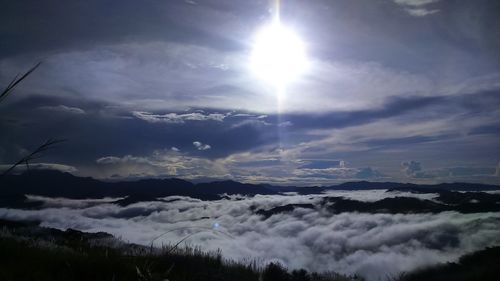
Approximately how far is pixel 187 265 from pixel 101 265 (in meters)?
5.20

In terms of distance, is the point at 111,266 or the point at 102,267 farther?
the point at 102,267

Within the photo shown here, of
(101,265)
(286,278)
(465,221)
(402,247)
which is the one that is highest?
(101,265)

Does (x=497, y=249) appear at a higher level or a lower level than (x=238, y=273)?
lower

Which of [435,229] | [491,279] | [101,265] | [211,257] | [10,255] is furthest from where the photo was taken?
[435,229]

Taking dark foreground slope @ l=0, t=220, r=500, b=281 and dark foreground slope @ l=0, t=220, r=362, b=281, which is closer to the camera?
dark foreground slope @ l=0, t=220, r=362, b=281

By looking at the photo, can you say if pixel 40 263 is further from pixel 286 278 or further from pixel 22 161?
pixel 286 278

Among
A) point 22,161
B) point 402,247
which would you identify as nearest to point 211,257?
point 22,161

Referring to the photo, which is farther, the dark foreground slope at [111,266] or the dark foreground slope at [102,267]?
the dark foreground slope at [111,266]

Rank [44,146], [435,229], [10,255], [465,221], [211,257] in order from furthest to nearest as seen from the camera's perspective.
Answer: [435,229] < [465,221] < [211,257] < [10,255] < [44,146]

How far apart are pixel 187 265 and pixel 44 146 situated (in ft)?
29.5

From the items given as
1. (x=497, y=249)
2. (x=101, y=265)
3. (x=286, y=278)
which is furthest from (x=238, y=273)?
(x=497, y=249)

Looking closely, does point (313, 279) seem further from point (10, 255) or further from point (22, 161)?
point (22, 161)

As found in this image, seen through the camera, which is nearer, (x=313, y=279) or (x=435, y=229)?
(x=313, y=279)

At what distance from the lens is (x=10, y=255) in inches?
324
